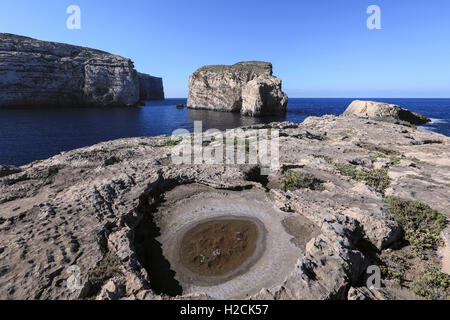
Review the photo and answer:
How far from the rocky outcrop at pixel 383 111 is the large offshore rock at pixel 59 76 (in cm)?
11424

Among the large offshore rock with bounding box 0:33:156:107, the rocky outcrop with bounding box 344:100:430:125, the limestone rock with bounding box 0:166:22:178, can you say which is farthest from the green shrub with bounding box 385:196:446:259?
the large offshore rock with bounding box 0:33:156:107

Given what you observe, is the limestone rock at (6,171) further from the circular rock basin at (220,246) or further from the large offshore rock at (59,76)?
the large offshore rock at (59,76)

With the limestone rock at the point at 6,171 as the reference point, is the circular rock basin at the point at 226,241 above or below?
below

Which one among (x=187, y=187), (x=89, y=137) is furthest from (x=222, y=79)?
(x=187, y=187)

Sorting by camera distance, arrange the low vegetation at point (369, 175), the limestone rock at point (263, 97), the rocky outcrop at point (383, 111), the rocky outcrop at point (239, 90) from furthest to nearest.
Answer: the rocky outcrop at point (239, 90) < the limestone rock at point (263, 97) < the rocky outcrop at point (383, 111) < the low vegetation at point (369, 175)

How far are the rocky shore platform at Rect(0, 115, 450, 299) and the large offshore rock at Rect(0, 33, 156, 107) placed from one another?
106 metres

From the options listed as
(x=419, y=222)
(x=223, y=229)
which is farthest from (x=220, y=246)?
(x=419, y=222)

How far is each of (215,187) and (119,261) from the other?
952cm

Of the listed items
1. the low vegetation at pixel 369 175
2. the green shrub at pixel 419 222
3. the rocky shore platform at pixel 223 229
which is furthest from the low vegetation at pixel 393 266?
the low vegetation at pixel 369 175

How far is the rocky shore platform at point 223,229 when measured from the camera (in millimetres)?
9125

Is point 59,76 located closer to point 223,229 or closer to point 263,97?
point 263,97

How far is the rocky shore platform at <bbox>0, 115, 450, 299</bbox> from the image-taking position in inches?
359

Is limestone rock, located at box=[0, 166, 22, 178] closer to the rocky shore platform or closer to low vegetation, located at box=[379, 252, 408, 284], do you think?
the rocky shore platform
